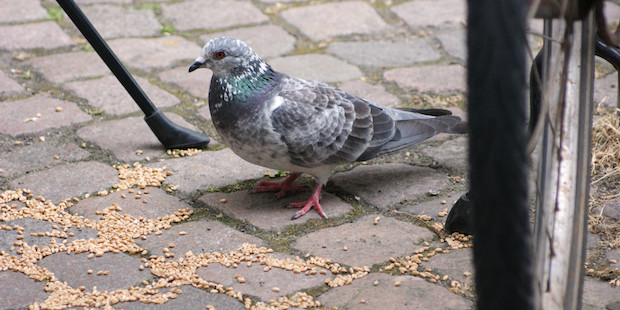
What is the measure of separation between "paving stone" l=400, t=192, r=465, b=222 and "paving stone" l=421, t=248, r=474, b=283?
309mm

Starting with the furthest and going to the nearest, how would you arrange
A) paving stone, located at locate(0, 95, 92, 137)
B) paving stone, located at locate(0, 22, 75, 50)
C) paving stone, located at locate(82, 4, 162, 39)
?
paving stone, located at locate(82, 4, 162, 39), paving stone, located at locate(0, 22, 75, 50), paving stone, located at locate(0, 95, 92, 137)

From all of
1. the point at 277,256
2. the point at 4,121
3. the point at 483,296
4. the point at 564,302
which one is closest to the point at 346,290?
the point at 277,256

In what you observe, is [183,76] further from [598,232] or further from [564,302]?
[564,302]

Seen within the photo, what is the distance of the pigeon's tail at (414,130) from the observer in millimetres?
3174

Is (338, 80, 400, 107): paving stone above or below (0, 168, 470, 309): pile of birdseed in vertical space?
above

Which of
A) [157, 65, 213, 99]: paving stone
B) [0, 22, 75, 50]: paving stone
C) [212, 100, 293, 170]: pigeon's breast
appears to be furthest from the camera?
[0, 22, 75, 50]: paving stone

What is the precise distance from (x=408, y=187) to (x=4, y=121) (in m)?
2.11

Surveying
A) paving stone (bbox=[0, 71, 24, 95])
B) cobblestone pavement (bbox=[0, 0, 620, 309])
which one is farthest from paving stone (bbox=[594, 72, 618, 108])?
paving stone (bbox=[0, 71, 24, 95])

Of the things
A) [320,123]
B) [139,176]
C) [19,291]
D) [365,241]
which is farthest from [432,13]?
[19,291]

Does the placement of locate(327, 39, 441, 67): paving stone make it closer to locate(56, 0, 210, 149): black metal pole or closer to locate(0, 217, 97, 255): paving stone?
locate(56, 0, 210, 149): black metal pole

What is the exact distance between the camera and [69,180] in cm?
319

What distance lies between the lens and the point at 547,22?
1742 mm

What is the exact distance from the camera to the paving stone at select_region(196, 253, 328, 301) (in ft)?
7.80

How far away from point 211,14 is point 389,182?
8.10 ft
